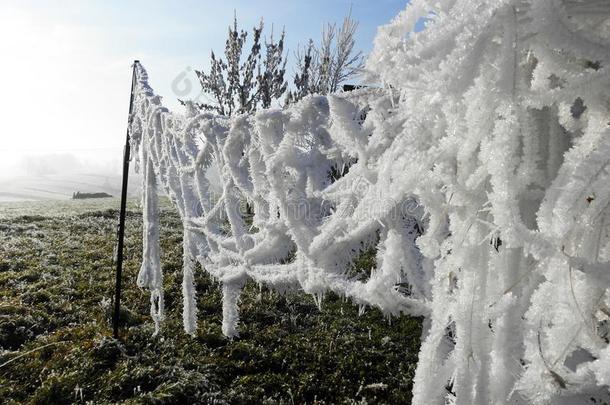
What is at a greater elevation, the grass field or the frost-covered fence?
the frost-covered fence

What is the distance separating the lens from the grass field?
3.83m

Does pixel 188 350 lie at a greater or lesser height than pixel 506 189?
lesser

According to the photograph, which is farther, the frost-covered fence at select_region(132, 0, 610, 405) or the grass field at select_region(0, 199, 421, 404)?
the grass field at select_region(0, 199, 421, 404)

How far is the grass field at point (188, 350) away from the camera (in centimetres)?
383

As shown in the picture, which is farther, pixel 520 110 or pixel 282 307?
pixel 282 307

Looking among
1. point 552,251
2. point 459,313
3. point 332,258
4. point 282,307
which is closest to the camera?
point 552,251

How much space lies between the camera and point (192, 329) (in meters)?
3.23

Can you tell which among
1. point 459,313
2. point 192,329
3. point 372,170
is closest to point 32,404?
point 192,329

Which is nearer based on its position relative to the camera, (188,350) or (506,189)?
(506,189)

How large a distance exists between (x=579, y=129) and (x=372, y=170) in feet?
1.93

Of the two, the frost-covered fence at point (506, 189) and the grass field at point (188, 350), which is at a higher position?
the frost-covered fence at point (506, 189)

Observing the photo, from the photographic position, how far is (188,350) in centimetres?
458

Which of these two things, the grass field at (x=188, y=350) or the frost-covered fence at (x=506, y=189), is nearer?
the frost-covered fence at (x=506, y=189)

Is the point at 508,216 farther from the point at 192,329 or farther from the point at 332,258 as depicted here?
the point at 192,329
